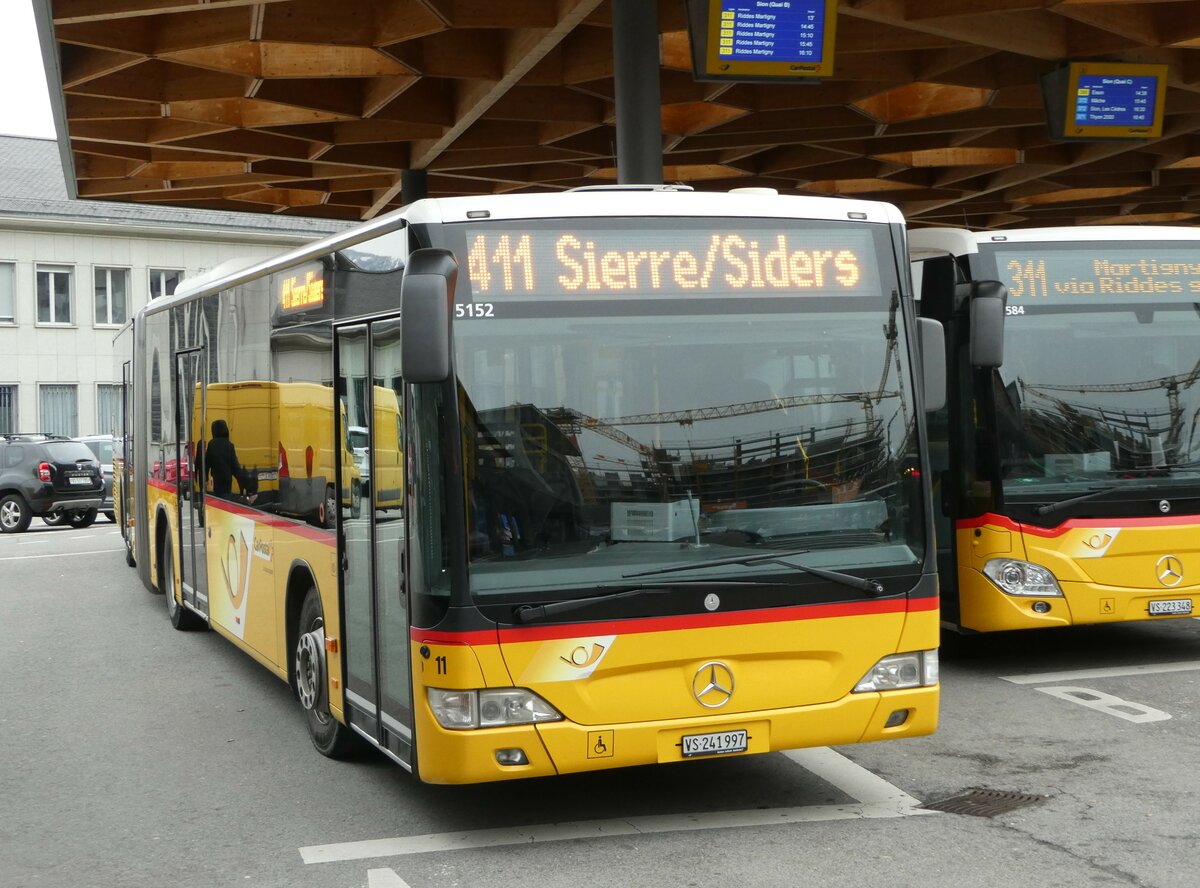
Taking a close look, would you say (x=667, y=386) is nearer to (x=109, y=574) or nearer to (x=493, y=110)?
(x=493, y=110)

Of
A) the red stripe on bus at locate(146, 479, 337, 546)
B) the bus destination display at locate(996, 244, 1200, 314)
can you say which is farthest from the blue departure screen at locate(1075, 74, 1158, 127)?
the red stripe on bus at locate(146, 479, 337, 546)

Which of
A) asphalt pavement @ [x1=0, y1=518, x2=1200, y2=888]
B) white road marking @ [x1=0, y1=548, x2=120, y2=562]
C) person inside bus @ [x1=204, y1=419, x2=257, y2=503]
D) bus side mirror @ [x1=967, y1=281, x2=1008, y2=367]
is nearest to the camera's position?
asphalt pavement @ [x1=0, y1=518, x2=1200, y2=888]

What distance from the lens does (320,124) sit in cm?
1873

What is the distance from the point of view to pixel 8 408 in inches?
1813

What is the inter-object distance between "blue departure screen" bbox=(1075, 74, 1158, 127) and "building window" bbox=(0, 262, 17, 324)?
124 feet

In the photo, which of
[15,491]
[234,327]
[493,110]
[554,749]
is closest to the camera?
[554,749]

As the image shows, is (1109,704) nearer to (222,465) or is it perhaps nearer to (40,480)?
(222,465)

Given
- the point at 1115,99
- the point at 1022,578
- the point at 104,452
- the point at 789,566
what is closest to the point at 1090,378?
the point at 1022,578

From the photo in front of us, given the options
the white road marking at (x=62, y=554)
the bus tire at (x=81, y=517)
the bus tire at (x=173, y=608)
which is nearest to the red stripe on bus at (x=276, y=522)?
the bus tire at (x=173, y=608)

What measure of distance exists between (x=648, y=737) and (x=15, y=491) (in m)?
25.3

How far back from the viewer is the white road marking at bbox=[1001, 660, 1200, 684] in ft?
32.7

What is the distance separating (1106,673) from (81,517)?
24.2 meters

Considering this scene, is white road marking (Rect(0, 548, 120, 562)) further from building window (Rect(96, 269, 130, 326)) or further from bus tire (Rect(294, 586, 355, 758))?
building window (Rect(96, 269, 130, 326))

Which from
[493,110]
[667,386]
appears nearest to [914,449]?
[667,386]
